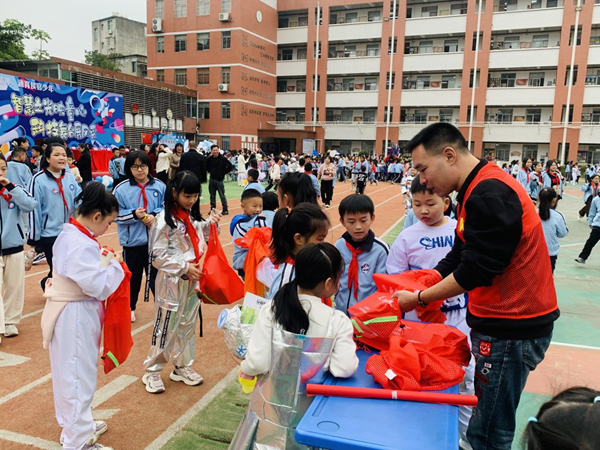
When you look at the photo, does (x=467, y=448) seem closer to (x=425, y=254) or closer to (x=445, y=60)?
(x=425, y=254)

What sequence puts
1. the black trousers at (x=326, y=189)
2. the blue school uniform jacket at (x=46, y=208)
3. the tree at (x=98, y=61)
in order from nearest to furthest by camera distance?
1. the blue school uniform jacket at (x=46, y=208)
2. the black trousers at (x=326, y=189)
3. the tree at (x=98, y=61)

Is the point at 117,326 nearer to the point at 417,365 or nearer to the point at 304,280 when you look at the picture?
the point at 304,280

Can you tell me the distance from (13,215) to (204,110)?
37.0 meters

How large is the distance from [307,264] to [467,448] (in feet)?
5.60

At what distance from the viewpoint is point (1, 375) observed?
3.95 meters

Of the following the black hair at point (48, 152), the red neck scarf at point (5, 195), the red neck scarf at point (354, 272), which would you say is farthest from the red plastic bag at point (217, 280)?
the black hair at point (48, 152)

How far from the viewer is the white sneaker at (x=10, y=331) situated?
4777mm

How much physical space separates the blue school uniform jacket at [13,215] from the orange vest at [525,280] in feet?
14.5

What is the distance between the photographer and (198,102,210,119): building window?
1570 inches

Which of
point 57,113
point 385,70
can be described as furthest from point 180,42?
point 57,113

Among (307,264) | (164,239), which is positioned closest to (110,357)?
(164,239)

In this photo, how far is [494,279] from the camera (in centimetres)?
214

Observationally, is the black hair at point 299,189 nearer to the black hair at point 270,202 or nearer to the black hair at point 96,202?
the black hair at point 270,202

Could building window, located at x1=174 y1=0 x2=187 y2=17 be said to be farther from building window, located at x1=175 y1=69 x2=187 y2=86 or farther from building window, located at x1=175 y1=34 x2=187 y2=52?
building window, located at x1=175 y1=69 x2=187 y2=86
